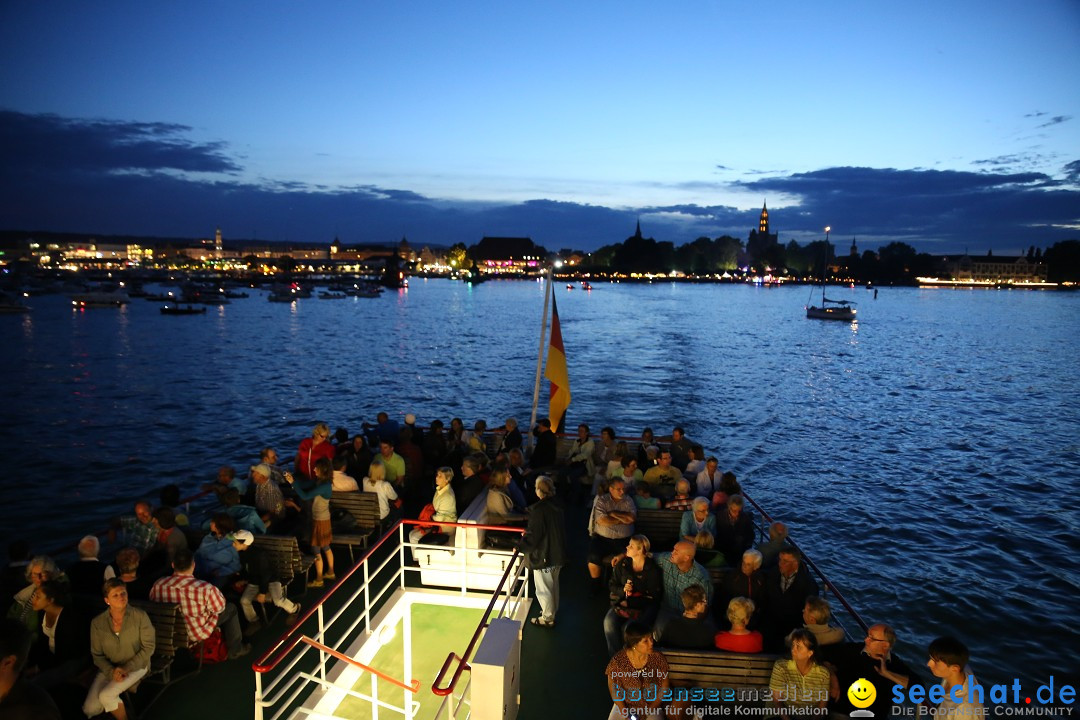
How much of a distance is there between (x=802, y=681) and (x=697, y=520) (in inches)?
121

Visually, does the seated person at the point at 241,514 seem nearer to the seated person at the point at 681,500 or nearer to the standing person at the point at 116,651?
the standing person at the point at 116,651

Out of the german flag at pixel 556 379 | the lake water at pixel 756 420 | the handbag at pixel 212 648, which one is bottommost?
the lake water at pixel 756 420

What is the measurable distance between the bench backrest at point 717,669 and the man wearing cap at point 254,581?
4485 millimetres

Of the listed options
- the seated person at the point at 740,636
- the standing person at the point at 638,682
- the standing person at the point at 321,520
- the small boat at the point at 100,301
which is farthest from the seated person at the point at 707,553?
the small boat at the point at 100,301

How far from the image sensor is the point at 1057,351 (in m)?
58.6

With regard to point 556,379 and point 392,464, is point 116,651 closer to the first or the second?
point 392,464

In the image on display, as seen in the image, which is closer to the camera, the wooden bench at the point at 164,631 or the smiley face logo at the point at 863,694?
the smiley face logo at the point at 863,694

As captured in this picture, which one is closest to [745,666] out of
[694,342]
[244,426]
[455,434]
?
[455,434]

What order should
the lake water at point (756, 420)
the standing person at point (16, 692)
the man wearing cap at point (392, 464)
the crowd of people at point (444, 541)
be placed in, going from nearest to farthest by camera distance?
1. the standing person at point (16, 692)
2. the crowd of people at point (444, 541)
3. the man wearing cap at point (392, 464)
4. the lake water at point (756, 420)

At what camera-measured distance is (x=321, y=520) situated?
812 cm

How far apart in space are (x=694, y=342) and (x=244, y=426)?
44.4 meters

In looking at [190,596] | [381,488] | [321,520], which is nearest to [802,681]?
[190,596]

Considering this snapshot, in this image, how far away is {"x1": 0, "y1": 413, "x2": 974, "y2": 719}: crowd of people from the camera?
4926 millimetres

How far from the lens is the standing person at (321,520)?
8.10 meters
